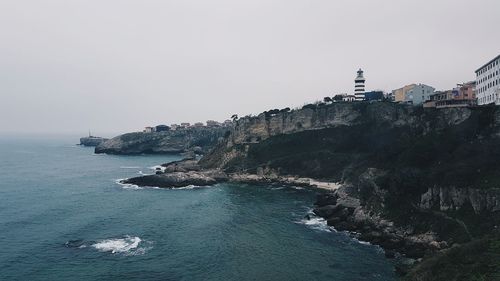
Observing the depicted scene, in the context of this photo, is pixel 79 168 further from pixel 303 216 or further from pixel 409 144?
pixel 409 144

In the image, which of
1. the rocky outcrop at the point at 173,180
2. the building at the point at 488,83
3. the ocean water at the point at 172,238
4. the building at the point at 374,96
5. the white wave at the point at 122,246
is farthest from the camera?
the building at the point at 374,96

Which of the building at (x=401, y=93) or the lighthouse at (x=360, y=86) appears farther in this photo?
the lighthouse at (x=360, y=86)

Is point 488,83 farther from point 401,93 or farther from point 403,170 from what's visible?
point 401,93

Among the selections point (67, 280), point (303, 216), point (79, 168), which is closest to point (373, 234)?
point (303, 216)

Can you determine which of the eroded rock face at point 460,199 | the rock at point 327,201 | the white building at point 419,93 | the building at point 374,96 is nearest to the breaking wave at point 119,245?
the rock at point 327,201

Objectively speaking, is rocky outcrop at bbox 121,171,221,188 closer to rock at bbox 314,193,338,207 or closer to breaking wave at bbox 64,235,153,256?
rock at bbox 314,193,338,207

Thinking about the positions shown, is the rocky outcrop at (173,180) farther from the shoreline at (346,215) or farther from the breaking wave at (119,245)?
the breaking wave at (119,245)

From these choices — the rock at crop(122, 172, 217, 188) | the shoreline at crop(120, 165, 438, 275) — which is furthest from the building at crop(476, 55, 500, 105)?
the rock at crop(122, 172, 217, 188)

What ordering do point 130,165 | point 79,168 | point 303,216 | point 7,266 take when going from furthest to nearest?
point 130,165
point 79,168
point 303,216
point 7,266
